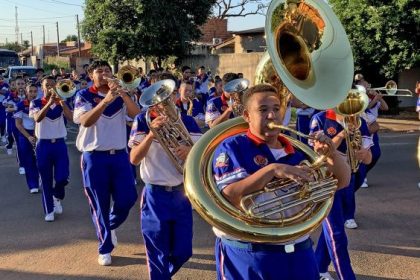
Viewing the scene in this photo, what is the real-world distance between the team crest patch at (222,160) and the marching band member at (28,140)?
6.22 metres

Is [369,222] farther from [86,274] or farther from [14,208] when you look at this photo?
[14,208]

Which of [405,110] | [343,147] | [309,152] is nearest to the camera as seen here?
[309,152]

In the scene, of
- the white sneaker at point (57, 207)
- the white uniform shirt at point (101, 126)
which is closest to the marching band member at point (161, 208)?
the white uniform shirt at point (101, 126)

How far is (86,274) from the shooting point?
16.4ft

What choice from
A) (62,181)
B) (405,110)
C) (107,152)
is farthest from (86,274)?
(405,110)

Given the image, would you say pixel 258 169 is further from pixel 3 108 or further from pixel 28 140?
pixel 3 108

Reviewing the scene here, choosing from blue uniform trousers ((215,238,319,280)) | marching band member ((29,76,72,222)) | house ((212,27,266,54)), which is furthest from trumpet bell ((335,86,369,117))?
house ((212,27,266,54))

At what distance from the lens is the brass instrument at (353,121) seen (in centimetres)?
425

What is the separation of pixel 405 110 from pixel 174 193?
16.6 m

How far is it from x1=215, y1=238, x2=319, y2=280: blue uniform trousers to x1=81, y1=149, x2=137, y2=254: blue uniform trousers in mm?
2536

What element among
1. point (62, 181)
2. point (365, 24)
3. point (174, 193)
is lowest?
point (62, 181)

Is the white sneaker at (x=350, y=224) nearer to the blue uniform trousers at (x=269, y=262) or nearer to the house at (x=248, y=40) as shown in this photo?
the blue uniform trousers at (x=269, y=262)

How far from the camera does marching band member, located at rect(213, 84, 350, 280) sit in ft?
8.94

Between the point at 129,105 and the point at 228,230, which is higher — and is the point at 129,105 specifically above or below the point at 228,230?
above
